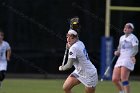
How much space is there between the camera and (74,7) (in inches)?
1026

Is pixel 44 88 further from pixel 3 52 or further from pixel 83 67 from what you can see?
pixel 83 67

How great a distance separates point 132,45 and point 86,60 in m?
4.15

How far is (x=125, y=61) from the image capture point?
17.0 metres

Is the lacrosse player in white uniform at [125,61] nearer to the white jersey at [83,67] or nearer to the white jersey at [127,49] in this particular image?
the white jersey at [127,49]

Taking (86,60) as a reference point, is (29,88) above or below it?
below

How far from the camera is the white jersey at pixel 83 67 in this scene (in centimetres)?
1305

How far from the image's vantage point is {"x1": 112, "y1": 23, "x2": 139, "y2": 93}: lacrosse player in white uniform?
55.3 ft

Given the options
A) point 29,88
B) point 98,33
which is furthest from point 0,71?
point 98,33

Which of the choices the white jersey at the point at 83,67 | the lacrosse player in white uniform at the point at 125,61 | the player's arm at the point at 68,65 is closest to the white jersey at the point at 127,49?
the lacrosse player in white uniform at the point at 125,61

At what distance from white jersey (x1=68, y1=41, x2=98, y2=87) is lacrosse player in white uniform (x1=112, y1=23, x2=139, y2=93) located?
12.1 feet

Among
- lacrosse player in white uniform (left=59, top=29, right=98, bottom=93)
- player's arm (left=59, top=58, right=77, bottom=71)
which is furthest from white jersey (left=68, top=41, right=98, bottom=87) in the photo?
player's arm (left=59, top=58, right=77, bottom=71)

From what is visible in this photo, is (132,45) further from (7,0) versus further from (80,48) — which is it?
(7,0)

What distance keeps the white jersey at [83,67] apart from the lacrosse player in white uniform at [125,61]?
12.1 feet

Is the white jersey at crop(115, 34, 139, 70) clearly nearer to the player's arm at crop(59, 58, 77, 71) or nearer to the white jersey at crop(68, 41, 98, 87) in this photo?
the white jersey at crop(68, 41, 98, 87)
